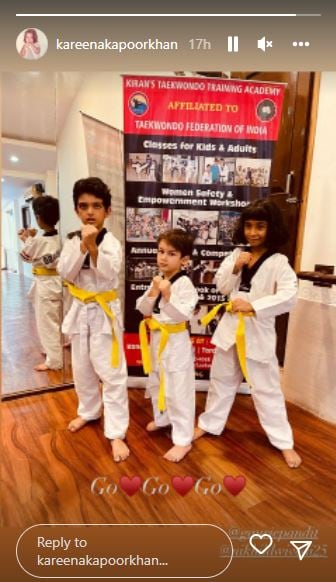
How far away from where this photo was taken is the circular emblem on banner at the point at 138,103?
1490mm

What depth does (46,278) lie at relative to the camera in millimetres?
1818

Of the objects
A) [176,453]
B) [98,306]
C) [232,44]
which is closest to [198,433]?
[176,453]

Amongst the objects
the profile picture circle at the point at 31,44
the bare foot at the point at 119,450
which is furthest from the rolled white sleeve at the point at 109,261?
the bare foot at the point at 119,450

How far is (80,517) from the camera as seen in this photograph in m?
0.99

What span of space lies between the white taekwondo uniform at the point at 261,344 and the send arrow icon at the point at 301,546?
483 mm

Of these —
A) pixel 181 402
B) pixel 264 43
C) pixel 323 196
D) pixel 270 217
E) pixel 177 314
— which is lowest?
pixel 181 402

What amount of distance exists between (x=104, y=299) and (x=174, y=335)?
12.6 inches

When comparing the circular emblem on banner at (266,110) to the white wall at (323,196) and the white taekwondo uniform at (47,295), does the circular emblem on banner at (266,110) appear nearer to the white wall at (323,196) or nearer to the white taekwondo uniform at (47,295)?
the white wall at (323,196)

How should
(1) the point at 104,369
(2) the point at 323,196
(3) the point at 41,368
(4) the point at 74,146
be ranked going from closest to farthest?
(1) the point at 104,369 < (2) the point at 323,196 < (4) the point at 74,146 < (3) the point at 41,368

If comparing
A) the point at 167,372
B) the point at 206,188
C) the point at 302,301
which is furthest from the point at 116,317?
the point at 302,301

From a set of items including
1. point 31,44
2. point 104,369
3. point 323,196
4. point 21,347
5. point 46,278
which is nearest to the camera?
point 31,44

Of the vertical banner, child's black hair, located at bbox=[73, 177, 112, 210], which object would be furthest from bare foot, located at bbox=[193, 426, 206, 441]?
child's black hair, located at bbox=[73, 177, 112, 210]

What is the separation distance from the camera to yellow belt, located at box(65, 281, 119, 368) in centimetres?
126

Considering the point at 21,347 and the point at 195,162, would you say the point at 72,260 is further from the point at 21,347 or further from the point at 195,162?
the point at 21,347
